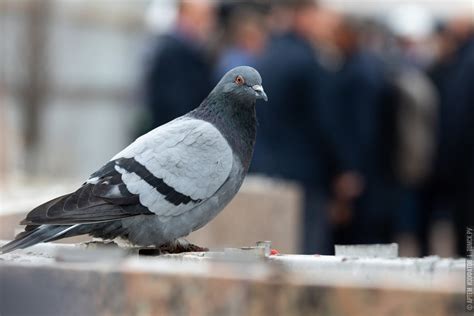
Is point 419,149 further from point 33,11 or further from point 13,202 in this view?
point 33,11

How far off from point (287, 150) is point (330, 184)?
708mm

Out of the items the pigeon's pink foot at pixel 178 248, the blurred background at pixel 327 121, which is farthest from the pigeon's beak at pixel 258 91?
the blurred background at pixel 327 121

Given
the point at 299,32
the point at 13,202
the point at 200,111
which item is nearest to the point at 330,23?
the point at 299,32

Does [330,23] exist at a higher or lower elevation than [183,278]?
higher

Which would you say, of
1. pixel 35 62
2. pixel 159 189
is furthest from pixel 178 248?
pixel 35 62

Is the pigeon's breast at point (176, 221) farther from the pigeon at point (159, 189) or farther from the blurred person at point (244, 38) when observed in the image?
the blurred person at point (244, 38)

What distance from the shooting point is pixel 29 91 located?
15.5 m

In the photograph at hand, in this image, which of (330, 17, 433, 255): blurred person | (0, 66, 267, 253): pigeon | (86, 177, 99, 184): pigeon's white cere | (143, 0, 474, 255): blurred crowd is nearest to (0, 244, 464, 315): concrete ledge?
(0, 66, 267, 253): pigeon

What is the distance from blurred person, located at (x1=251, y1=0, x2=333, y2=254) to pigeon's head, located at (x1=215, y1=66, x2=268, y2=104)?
163 inches

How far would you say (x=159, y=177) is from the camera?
4.56 metres

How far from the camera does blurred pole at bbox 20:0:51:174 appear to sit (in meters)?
15.4

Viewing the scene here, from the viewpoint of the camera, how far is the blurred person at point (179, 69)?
1005 cm

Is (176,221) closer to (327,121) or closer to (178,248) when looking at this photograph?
(178,248)

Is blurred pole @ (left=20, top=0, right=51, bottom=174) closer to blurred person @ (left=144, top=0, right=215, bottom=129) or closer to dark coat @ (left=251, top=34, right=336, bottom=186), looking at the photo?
blurred person @ (left=144, top=0, right=215, bottom=129)
